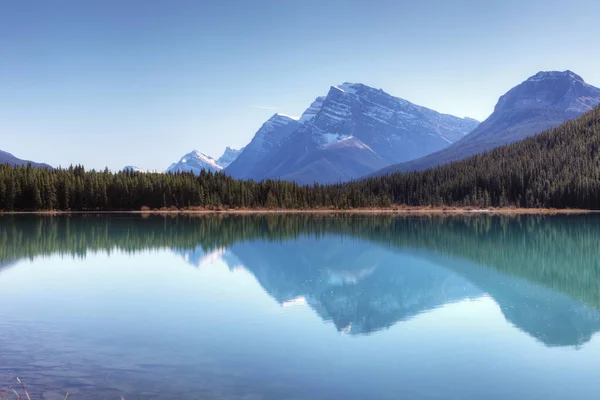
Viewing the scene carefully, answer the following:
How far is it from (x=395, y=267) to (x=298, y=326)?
21.1 m

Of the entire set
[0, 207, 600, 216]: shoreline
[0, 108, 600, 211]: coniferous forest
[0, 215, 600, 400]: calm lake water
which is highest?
[0, 108, 600, 211]: coniferous forest

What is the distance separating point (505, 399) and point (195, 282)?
22.6m

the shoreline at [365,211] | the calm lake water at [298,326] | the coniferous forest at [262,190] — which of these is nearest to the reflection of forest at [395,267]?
the calm lake water at [298,326]

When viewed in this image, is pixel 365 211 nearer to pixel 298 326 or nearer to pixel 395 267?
pixel 395 267

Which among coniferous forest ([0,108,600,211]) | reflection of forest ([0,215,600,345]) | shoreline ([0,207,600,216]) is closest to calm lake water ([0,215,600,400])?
reflection of forest ([0,215,600,345])

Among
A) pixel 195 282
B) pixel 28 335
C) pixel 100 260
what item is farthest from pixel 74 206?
pixel 28 335

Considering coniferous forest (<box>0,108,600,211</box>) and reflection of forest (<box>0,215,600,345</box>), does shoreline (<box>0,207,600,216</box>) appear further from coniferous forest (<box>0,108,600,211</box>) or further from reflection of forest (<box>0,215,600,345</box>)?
reflection of forest (<box>0,215,600,345</box>)

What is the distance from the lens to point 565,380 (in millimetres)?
16203

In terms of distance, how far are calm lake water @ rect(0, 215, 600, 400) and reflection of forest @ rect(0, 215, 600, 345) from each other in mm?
218

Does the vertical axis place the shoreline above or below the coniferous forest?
below

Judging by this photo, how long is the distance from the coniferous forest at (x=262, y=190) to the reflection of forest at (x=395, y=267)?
69485 mm

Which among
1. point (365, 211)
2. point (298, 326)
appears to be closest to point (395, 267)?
point (298, 326)

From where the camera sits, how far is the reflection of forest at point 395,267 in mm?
25761

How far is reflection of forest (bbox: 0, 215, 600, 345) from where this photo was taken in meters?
25.8
